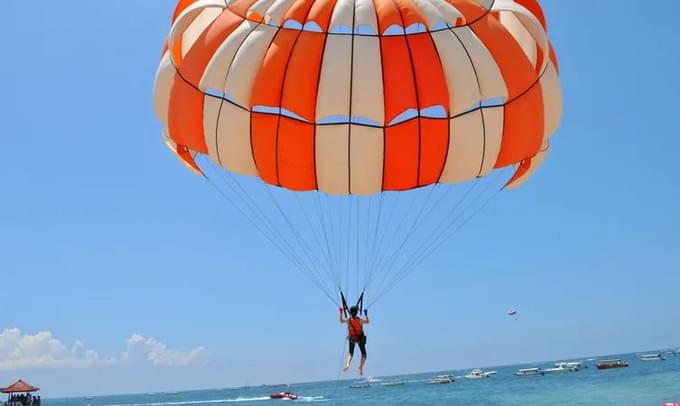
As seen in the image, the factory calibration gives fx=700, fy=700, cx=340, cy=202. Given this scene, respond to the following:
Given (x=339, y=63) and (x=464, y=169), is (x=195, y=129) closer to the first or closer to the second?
(x=339, y=63)

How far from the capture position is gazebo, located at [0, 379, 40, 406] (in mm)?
28719

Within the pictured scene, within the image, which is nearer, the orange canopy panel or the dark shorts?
the dark shorts

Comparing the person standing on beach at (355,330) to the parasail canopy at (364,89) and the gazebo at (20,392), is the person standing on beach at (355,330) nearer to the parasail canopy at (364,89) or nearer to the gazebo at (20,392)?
the parasail canopy at (364,89)

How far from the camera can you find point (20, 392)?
29250 mm

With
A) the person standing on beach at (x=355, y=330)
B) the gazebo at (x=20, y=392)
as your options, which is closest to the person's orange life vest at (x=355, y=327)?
the person standing on beach at (x=355, y=330)

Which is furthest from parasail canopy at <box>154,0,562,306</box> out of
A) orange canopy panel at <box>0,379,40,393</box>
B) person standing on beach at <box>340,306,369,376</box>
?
orange canopy panel at <box>0,379,40,393</box>

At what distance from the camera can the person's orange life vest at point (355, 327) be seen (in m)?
9.41

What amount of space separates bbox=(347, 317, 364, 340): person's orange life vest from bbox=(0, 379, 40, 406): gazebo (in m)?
24.0

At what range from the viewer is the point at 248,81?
9.31m

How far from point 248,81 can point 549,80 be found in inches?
167

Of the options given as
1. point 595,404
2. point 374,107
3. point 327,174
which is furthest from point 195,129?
point 595,404

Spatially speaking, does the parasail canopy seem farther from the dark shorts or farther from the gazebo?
the gazebo

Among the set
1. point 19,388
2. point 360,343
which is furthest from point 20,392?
point 360,343

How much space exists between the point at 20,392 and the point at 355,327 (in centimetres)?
2483
